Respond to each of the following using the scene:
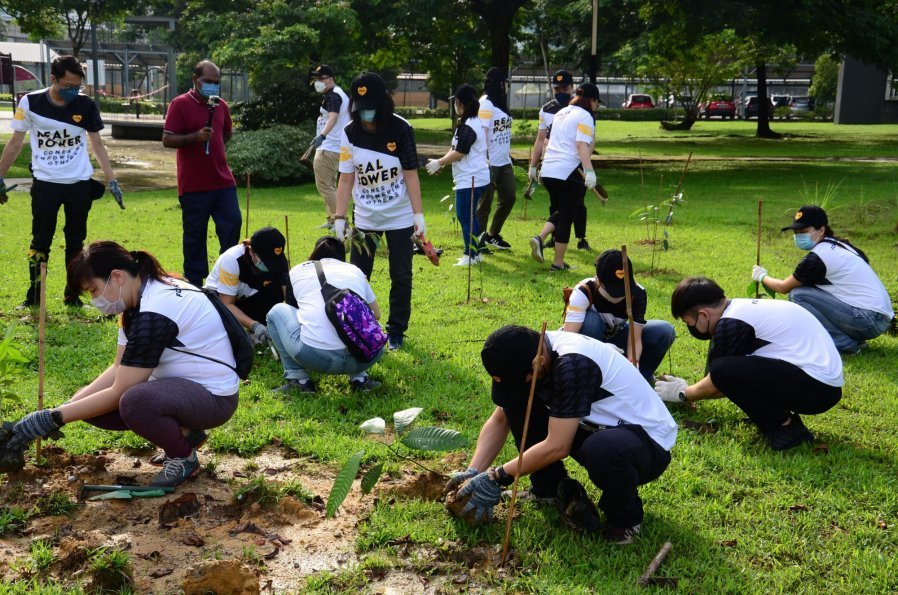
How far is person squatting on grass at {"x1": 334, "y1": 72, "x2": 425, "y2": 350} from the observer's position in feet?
19.7

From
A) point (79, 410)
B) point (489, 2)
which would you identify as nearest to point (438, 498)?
point (79, 410)

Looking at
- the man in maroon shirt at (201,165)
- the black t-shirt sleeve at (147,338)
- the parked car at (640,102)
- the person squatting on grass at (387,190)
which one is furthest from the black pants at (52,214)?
the parked car at (640,102)

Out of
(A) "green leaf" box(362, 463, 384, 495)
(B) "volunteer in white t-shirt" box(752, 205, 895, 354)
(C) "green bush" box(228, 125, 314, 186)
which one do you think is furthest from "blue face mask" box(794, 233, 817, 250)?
(C) "green bush" box(228, 125, 314, 186)

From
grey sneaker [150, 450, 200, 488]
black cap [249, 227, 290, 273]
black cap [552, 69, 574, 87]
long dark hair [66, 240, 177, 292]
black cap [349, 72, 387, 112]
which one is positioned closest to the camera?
long dark hair [66, 240, 177, 292]

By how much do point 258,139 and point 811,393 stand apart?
13.3 meters

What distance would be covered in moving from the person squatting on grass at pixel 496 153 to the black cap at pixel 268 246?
395 centimetres

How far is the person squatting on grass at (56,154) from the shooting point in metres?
6.69

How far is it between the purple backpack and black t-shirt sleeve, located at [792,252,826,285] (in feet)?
9.61

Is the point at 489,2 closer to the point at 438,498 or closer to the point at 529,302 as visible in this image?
the point at 529,302

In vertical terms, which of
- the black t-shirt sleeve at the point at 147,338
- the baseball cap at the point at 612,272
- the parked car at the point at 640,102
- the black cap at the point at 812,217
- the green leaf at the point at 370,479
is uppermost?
Answer: the parked car at the point at 640,102

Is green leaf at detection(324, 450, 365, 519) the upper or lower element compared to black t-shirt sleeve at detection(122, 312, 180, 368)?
lower

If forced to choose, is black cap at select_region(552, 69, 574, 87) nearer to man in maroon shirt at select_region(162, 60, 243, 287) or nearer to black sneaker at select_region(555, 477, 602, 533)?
man in maroon shirt at select_region(162, 60, 243, 287)

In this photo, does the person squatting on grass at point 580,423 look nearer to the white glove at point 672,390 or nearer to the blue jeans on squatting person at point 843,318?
the white glove at point 672,390

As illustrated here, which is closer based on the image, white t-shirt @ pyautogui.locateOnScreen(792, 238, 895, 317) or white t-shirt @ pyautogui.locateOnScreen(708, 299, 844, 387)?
white t-shirt @ pyautogui.locateOnScreen(708, 299, 844, 387)
